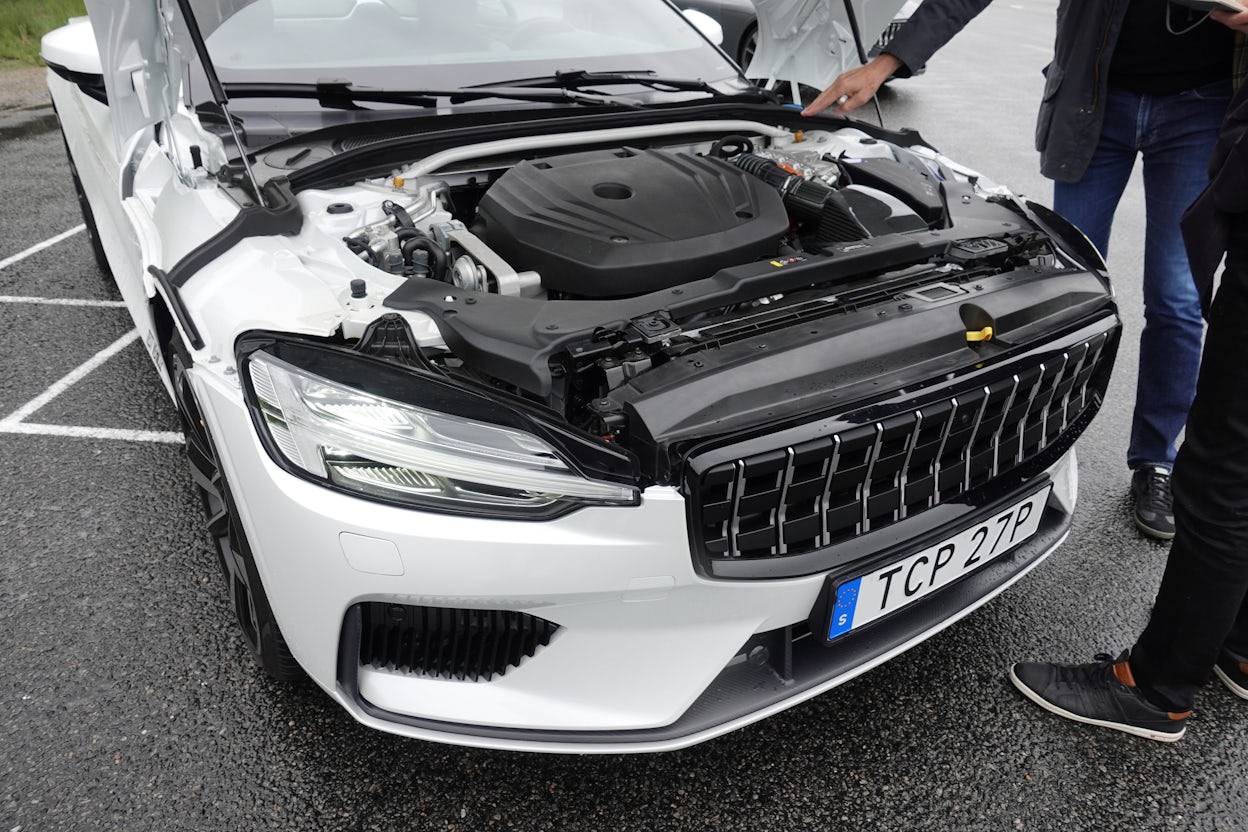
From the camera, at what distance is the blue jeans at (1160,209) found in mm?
2209

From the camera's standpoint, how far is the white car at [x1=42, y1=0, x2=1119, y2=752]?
1.32 metres

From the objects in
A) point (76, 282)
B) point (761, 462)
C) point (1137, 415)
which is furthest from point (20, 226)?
point (1137, 415)

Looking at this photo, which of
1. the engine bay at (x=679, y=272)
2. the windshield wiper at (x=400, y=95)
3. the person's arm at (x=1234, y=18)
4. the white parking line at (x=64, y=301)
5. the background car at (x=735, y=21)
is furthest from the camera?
the background car at (x=735, y=21)

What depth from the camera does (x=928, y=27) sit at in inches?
96.7

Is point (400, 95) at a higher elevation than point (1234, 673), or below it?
higher

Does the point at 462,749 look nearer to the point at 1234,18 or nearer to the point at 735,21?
the point at 1234,18

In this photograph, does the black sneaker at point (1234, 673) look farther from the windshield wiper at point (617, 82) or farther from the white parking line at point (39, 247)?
the white parking line at point (39, 247)

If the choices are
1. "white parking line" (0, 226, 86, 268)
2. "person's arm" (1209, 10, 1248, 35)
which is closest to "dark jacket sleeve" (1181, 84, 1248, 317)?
"person's arm" (1209, 10, 1248, 35)

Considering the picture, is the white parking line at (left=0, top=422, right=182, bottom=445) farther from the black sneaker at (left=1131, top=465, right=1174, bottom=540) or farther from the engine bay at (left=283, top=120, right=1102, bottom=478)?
the black sneaker at (left=1131, top=465, right=1174, bottom=540)

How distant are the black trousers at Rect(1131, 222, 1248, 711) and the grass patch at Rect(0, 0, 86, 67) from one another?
10.2m

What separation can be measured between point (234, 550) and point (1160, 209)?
234cm

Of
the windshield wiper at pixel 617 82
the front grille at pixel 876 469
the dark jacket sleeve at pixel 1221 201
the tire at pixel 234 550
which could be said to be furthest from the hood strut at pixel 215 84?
the dark jacket sleeve at pixel 1221 201

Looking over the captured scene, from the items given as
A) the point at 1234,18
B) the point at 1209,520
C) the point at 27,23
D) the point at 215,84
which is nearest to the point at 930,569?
the point at 1209,520

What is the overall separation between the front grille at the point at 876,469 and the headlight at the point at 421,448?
16 cm
